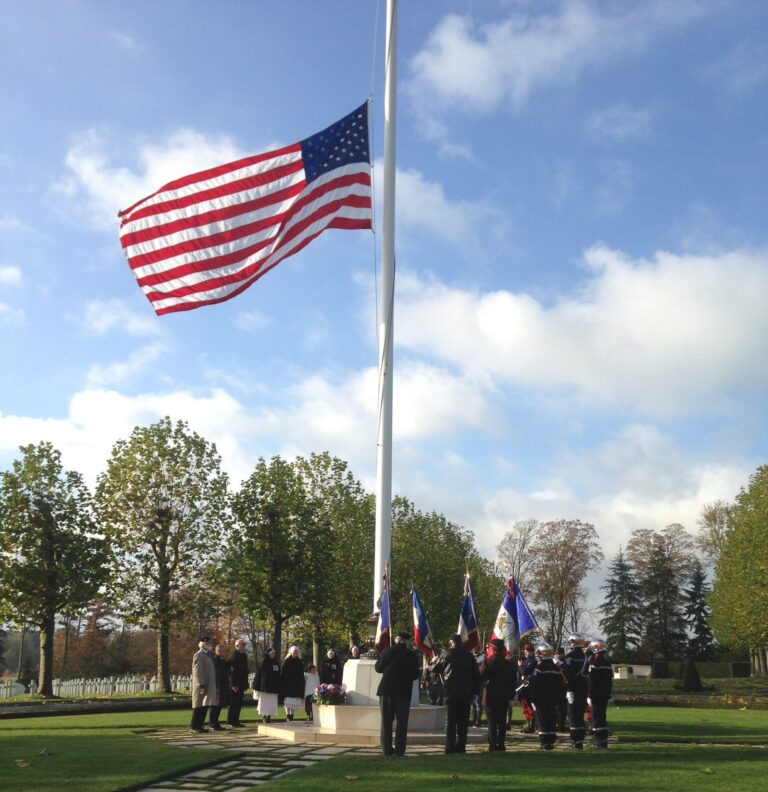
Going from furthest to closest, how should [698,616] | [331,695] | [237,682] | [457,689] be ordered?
[698,616] → [237,682] → [331,695] → [457,689]

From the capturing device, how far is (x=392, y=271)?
1872cm

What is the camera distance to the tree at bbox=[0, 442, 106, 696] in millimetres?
36312

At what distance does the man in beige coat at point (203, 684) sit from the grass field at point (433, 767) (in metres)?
1.36

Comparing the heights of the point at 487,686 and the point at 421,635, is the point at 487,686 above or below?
below

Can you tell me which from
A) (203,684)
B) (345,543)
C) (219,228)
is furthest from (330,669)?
(345,543)

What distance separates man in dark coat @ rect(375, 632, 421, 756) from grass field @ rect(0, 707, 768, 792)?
Result: 2.08 ft

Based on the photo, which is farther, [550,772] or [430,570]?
[430,570]

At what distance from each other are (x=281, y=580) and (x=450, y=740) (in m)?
27.3

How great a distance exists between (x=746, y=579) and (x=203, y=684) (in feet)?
131

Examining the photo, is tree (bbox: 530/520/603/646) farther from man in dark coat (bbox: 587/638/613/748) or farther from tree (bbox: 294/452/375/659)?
man in dark coat (bbox: 587/638/613/748)

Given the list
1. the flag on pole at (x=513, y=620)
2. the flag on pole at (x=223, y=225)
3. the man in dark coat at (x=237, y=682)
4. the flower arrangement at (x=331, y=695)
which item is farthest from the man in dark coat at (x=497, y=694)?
the flag on pole at (x=223, y=225)

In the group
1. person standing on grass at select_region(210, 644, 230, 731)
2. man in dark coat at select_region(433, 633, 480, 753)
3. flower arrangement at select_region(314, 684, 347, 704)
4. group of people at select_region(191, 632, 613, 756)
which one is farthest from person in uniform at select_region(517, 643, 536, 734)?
person standing on grass at select_region(210, 644, 230, 731)

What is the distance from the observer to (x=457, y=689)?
13.9m

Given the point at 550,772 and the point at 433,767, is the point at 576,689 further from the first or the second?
the point at 433,767
